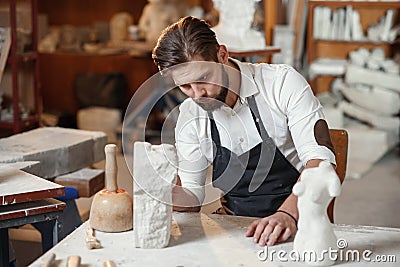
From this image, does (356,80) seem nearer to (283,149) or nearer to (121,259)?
(283,149)

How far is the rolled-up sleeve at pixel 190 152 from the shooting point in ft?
6.90

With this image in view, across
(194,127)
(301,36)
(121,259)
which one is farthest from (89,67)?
(121,259)

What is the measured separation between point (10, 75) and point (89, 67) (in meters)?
2.32

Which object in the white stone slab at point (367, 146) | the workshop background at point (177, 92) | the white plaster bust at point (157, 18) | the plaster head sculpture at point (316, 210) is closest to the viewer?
Answer: the plaster head sculpture at point (316, 210)

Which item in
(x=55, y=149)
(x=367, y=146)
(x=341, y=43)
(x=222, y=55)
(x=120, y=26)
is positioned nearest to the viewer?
(x=222, y=55)

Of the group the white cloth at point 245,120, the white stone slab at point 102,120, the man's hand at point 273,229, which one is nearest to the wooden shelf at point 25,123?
the white stone slab at point 102,120

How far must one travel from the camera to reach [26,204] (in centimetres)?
208

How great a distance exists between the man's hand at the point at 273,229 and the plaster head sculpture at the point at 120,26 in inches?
193

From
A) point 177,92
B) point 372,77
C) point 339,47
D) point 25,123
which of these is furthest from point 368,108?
point 25,123

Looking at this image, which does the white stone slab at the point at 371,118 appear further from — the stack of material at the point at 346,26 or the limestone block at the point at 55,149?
the limestone block at the point at 55,149

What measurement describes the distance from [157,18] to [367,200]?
2607 mm

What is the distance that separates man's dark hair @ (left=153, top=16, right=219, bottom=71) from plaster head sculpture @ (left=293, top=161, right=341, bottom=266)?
0.53m

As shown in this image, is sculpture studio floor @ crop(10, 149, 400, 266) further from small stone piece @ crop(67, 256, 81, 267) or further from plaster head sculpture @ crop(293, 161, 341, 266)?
plaster head sculpture @ crop(293, 161, 341, 266)

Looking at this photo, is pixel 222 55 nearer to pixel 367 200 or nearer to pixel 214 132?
pixel 214 132
